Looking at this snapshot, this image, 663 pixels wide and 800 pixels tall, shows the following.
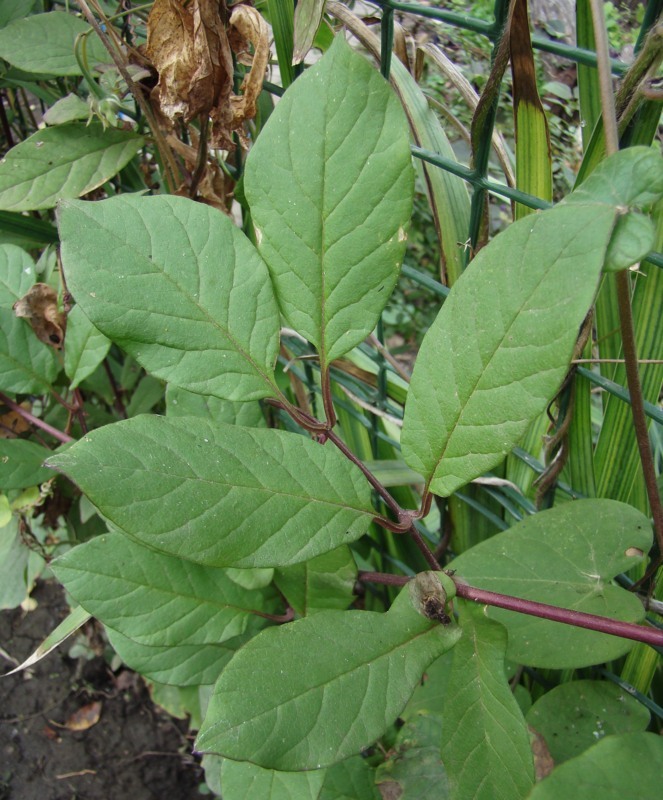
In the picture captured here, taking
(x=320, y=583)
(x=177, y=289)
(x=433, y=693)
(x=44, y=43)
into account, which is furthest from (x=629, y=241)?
(x=44, y=43)

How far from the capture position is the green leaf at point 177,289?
1.62 ft

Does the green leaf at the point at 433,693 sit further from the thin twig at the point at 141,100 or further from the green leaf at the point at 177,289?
the thin twig at the point at 141,100

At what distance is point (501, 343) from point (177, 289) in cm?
25

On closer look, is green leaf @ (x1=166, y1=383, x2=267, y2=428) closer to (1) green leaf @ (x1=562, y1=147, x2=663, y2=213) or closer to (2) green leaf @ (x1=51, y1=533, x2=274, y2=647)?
(2) green leaf @ (x1=51, y1=533, x2=274, y2=647)

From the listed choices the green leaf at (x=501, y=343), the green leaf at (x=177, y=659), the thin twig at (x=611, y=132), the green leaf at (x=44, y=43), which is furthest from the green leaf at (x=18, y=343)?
the thin twig at (x=611, y=132)

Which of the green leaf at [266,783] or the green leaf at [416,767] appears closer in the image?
the green leaf at [266,783]

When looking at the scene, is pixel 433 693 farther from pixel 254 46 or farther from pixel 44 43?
pixel 44 43

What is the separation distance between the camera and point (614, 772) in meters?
0.45

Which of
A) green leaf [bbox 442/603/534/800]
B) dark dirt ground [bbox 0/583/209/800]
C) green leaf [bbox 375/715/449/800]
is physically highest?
green leaf [bbox 442/603/534/800]

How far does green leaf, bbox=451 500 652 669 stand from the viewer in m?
0.60

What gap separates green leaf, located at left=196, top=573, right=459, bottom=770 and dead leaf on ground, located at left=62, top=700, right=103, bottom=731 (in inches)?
48.8

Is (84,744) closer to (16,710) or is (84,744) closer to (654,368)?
(16,710)

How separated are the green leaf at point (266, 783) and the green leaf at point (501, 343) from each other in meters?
0.33

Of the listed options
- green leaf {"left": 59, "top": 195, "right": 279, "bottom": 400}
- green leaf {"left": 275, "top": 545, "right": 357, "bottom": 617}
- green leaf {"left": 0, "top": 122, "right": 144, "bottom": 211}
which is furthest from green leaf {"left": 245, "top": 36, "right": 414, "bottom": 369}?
green leaf {"left": 0, "top": 122, "right": 144, "bottom": 211}
